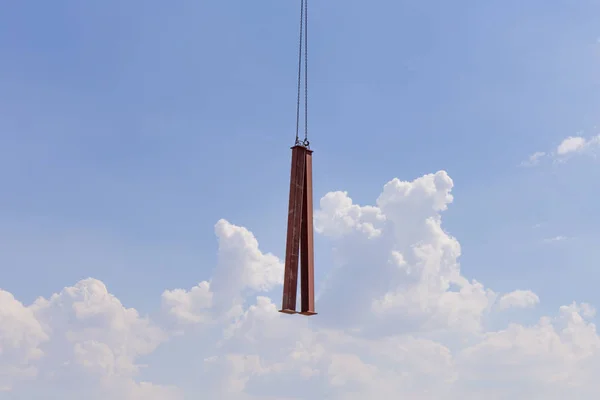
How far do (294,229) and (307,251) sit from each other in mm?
1141

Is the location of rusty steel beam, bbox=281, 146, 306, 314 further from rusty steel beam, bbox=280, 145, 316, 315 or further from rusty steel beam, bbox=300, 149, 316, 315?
rusty steel beam, bbox=300, 149, 316, 315

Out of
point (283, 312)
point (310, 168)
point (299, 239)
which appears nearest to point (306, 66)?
point (310, 168)

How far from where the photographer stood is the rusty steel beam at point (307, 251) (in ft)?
111

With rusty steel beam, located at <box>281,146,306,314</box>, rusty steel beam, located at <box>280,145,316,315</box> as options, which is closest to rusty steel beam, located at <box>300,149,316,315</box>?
rusty steel beam, located at <box>280,145,316,315</box>

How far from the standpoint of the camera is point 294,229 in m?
34.3

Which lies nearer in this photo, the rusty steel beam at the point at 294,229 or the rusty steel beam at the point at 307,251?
the rusty steel beam at the point at 294,229

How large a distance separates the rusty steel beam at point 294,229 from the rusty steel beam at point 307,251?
0.34 metres

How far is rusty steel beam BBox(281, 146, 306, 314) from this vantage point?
33.5m

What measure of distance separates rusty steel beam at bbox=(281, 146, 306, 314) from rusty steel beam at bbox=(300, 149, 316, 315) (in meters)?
0.34

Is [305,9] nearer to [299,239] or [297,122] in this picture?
[297,122]

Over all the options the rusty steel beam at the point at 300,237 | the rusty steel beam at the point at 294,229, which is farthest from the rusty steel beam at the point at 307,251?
the rusty steel beam at the point at 294,229

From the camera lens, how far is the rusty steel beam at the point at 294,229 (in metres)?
33.5

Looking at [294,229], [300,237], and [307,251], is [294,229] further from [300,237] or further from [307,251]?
[307,251]

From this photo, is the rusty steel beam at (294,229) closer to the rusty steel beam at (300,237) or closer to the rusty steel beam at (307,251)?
the rusty steel beam at (300,237)
